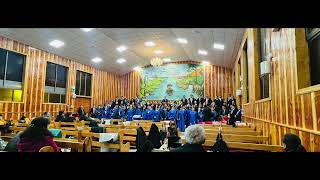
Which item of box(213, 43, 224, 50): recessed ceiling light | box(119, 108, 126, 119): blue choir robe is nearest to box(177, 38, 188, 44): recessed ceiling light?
box(213, 43, 224, 50): recessed ceiling light

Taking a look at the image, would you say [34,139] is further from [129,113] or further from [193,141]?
[129,113]

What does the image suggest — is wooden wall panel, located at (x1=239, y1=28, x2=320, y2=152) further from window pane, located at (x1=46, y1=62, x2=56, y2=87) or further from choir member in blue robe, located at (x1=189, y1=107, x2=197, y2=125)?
window pane, located at (x1=46, y1=62, x2=56, y2=87)

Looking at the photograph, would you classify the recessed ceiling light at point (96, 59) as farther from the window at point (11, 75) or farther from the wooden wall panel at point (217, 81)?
the wooden wall panel at point (217, 81)

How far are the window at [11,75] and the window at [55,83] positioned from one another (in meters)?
1.60

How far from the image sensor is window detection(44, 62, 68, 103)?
40.3 feet

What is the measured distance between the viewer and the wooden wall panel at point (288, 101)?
259 centimetres

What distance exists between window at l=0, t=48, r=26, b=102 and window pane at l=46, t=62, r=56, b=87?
1.55m

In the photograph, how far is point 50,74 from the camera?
1247cm

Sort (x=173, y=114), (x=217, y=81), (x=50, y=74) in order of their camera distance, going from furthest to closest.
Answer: (x=217, y=81) → (x=50, y=74) → (x=173, y=114)

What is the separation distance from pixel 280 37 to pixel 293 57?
31.3 inches

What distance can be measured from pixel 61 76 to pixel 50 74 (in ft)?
2.69

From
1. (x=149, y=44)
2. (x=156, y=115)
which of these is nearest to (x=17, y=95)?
(x=156, y=115)
